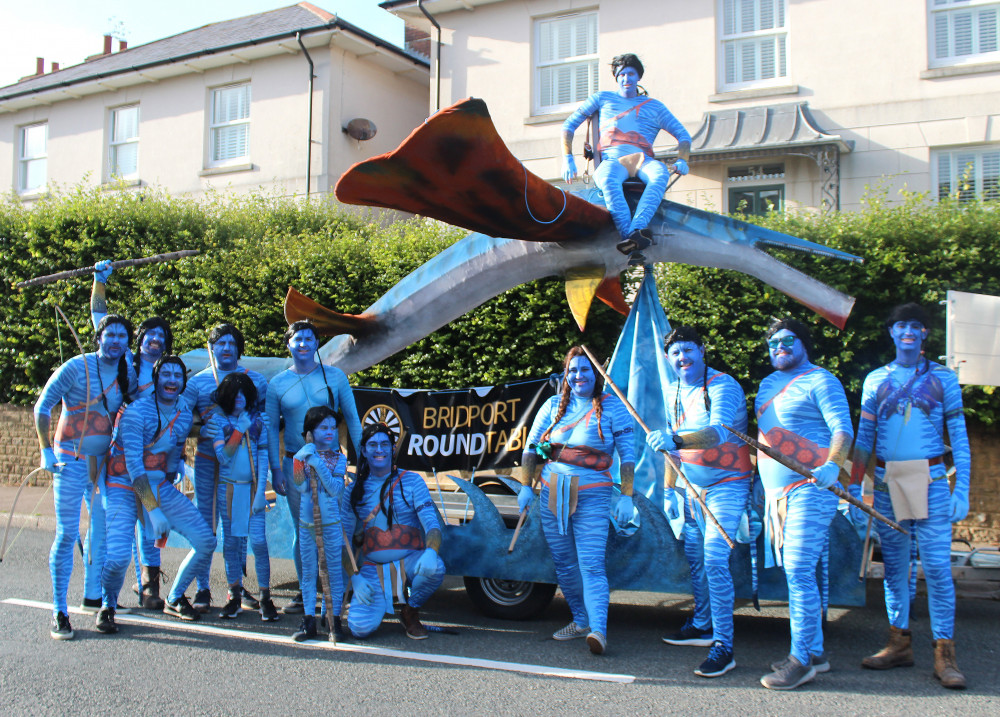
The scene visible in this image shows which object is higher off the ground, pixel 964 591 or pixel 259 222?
pixel 259 222

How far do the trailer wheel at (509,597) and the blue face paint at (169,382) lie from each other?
2280mm

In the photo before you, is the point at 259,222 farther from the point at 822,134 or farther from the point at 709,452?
the point at 709,452

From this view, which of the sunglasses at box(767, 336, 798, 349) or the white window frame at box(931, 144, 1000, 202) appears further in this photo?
the white window frame at box(931, 144, 1000, 202)

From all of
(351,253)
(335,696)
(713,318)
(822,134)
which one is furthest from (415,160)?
(822,134)

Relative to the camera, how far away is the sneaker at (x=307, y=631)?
4.97 metres

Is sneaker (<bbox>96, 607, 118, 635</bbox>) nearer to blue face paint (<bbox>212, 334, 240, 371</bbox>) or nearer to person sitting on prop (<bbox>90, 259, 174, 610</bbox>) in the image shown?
person sitting on prop (<bbox>90, 259, 174, 610</bbox>)

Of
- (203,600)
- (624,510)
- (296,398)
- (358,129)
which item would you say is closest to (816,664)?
(624,510)

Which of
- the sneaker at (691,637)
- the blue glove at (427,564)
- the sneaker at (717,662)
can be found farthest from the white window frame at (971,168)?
the blue glove at (427,564)

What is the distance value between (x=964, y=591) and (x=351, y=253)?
7.08 metres

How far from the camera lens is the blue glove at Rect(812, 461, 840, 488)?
4141mm

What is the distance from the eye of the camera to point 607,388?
17.4 ft

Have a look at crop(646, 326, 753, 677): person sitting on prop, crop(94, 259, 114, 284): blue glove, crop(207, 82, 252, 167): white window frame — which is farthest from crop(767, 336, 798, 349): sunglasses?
crop(207, 82, 252, 167): white window frame

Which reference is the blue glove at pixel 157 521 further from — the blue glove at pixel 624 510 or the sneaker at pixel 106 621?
the blue glove at pixel 624 510

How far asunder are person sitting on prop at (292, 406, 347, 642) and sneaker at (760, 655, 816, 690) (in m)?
2.41
